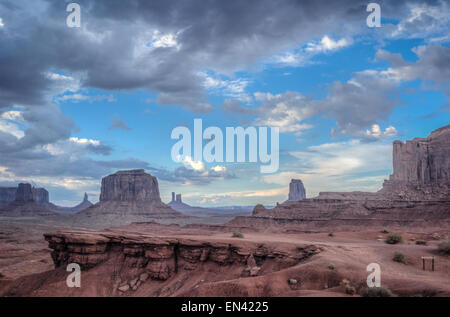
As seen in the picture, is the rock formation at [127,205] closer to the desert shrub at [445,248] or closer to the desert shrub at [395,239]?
the desert shrub at [395,239]

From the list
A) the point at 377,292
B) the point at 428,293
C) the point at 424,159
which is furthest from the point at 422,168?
the point at 377,292

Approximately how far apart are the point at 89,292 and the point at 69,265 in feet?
15.1

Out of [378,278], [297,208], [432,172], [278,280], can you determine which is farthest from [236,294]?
[432,172]

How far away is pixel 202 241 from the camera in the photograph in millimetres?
30016

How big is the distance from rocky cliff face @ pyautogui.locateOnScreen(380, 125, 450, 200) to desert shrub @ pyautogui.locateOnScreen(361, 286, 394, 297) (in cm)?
7530

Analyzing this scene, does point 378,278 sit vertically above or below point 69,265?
above

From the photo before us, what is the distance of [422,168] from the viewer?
102125mm

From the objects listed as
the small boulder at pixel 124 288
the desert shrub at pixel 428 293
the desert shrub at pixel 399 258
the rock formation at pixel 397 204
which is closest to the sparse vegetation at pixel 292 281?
the desert shrub at pixel 428 293

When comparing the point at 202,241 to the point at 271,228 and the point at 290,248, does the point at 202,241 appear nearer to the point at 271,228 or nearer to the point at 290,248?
the point at 290,248

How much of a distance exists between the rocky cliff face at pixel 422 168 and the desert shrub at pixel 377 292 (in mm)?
75302

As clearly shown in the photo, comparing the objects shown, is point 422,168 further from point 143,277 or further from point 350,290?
point 350,290

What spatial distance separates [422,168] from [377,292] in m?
104

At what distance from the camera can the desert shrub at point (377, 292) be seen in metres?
13.7

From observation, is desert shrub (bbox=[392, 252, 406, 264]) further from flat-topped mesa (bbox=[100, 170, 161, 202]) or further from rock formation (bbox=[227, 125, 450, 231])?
flat-topped mesa (bbox=[100, 170, 161, 202])
